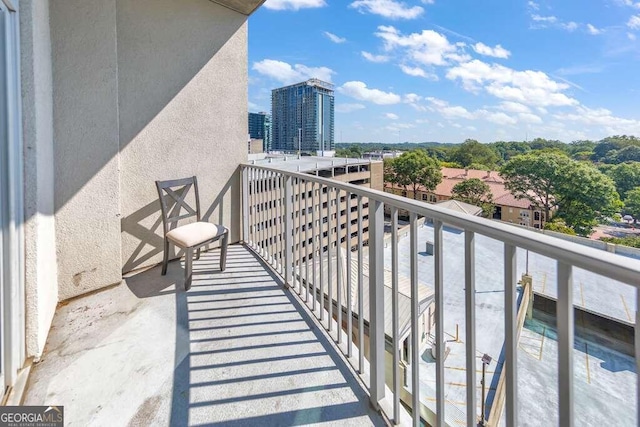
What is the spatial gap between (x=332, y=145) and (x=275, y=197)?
39.5 metres

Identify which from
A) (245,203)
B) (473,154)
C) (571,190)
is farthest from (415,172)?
(245,203)

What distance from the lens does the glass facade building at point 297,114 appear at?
31750 millimetres

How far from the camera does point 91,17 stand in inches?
92.5

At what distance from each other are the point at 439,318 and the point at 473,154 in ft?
163

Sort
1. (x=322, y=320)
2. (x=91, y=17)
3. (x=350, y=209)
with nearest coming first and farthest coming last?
(x=350, y=209) < (x=322, y=320) < (x=91, y=17)

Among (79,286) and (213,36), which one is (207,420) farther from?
(213,36)

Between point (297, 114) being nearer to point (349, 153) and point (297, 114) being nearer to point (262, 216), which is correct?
point (349, 153)

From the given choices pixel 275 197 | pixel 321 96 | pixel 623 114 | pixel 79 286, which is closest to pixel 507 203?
pixel 623 114

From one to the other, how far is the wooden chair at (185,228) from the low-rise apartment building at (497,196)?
39.6ft

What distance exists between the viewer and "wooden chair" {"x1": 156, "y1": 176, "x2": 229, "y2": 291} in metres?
2.57

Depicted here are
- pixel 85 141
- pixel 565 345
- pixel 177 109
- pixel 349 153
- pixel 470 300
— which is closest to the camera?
pixel 565 345

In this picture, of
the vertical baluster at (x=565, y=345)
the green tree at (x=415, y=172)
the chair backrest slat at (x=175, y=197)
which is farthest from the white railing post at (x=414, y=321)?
the green tree at (x=415, y=172)

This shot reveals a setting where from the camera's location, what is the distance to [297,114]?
32844 mm

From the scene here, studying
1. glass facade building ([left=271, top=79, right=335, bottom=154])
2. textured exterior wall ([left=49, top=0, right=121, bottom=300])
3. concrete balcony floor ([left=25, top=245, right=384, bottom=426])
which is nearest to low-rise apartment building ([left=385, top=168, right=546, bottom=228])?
glass facade building ([left=271, top=79, right=335, bottom=154])
